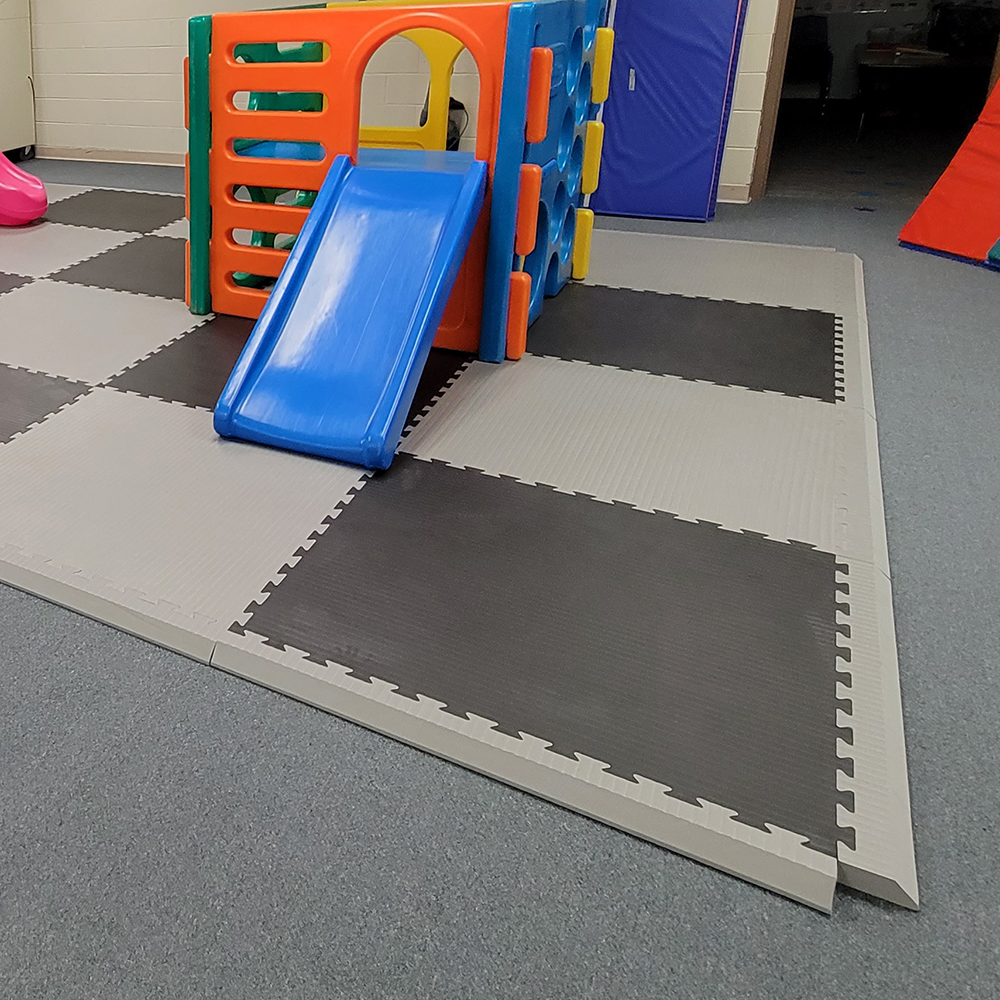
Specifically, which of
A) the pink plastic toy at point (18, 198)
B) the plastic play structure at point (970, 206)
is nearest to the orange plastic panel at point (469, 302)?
the pink plastic toy at point (18, 198)

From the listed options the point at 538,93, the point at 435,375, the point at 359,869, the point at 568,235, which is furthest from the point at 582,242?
the point at 359,869

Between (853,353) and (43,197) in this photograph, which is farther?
(43,197)

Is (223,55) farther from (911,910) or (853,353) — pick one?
(911,910)

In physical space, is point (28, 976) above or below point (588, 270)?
below

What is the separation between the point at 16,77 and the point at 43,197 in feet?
6.77

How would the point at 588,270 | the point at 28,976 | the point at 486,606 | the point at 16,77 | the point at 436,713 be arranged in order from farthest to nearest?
the point at 16,77 → the point at 588,270 → the point at 486,606 → the point at 436,713 → the point at 28,976

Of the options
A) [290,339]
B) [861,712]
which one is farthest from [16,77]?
[861,712]

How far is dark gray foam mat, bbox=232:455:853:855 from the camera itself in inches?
48.1

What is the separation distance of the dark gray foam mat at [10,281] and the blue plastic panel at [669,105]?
2.56 metres

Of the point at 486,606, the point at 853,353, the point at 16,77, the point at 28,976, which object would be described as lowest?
the point at 28,976

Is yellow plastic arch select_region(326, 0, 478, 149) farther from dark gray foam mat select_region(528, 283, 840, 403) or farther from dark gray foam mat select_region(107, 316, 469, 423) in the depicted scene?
dark gray foam mat select_region(107, 316, 469, 423)

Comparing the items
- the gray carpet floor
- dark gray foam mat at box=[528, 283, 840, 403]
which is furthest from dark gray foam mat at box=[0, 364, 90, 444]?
dark gray foam mat at box=[528, 283, 840, 403]

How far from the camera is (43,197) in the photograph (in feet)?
11.6

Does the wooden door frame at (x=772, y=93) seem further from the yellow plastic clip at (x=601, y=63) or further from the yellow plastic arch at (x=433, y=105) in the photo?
the yellow plastic arch at (x=433, y=105)
